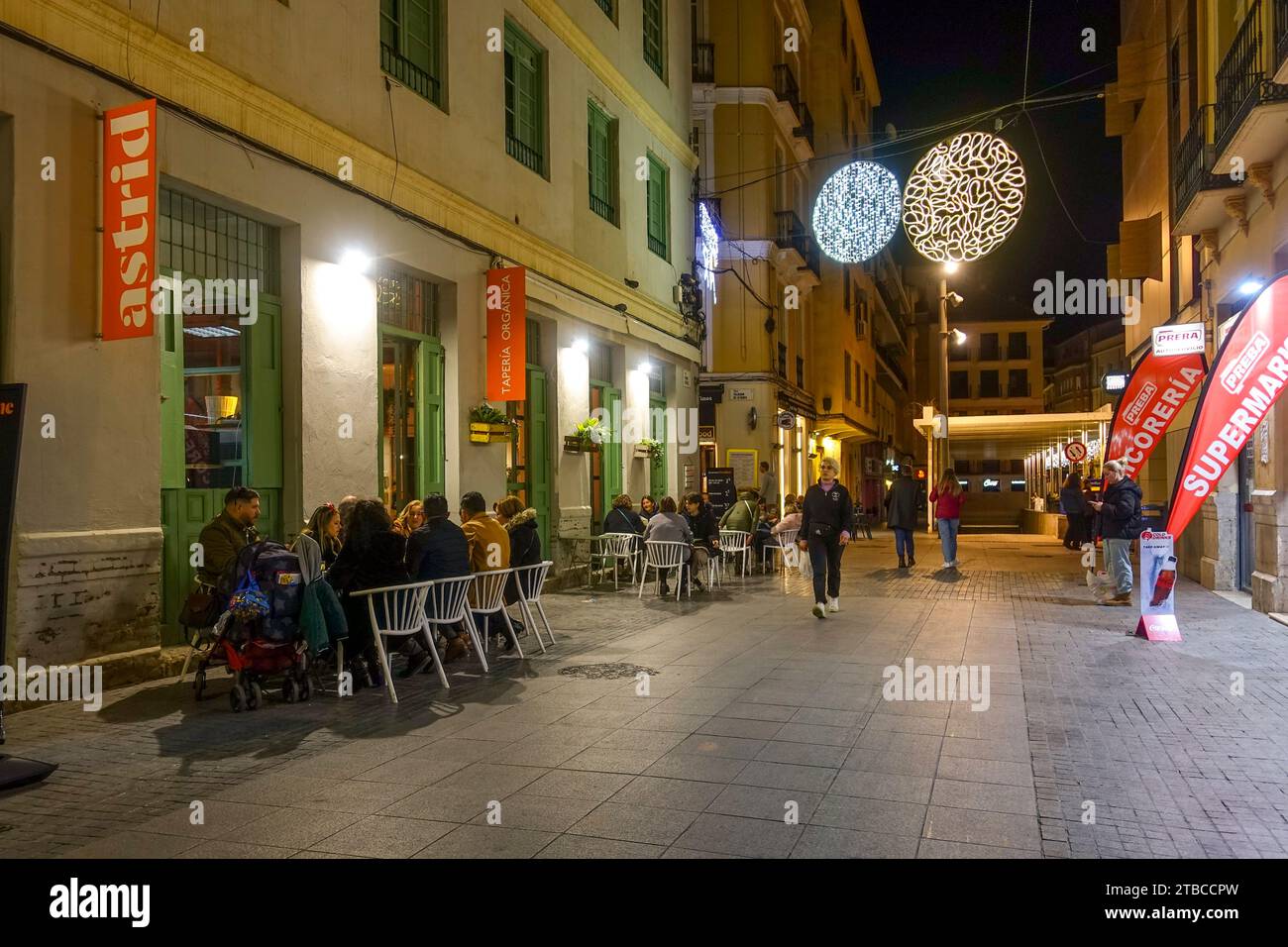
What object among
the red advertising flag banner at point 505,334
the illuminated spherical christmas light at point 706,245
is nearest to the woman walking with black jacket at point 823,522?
the red advertising flag banner at point 505,334

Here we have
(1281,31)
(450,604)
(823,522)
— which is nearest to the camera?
(450,604)

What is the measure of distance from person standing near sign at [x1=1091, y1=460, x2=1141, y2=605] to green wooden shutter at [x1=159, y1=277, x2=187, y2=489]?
1043 cm

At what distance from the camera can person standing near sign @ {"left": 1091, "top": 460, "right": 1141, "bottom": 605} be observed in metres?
12.3

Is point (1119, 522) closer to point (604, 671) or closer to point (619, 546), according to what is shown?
point (619, 546)

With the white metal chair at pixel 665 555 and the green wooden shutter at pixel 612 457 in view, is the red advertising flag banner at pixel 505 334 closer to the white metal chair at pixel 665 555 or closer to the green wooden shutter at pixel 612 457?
the white metal chair at pixel 665 555

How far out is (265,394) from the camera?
9727 mm

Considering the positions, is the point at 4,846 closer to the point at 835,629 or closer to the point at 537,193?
the point at 835,629

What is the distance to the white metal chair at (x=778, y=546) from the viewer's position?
16.9m

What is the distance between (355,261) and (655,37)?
12.4 metres

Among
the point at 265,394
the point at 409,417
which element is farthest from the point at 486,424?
the point at 265,394

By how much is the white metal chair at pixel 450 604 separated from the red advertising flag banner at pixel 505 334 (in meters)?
4.93

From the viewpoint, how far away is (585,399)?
670 inches

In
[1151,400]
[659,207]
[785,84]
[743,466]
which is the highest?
[785,84]

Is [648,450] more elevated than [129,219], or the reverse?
[129,219]
